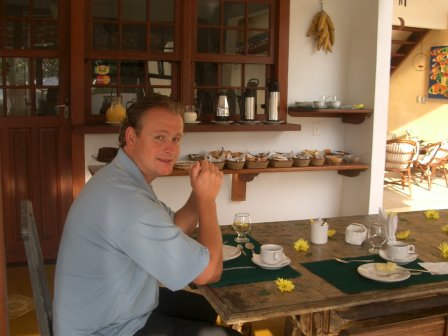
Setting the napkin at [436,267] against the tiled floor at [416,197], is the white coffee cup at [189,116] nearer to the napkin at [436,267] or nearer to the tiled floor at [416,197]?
the napkin at [436,267]

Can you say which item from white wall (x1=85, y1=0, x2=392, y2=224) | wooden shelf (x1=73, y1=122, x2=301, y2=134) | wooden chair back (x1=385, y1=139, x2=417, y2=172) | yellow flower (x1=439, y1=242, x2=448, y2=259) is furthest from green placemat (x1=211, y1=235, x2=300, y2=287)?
wooden chair back (x1=385, y1=139, x2=417, y2=172)

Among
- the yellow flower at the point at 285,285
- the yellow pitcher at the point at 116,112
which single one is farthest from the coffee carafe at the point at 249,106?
the yellow flower at the point at 285,285

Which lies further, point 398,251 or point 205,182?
point 398,251

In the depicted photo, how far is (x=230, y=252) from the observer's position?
77.3 inches

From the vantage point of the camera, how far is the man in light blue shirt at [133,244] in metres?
1.50

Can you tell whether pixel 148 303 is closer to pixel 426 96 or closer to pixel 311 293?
pixel 311 293

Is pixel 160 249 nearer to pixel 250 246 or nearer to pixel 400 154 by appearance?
pixel 250 246

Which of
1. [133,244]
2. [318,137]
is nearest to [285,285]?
[133,244]

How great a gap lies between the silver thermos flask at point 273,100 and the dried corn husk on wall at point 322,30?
57 centimetres

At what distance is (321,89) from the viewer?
15.1ft

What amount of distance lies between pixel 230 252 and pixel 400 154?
19.0 feet

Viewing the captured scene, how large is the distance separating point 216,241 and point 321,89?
10.6ft

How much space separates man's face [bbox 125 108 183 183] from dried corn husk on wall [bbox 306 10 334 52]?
3.03 metres

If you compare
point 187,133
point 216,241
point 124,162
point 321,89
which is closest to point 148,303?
point 216,241
